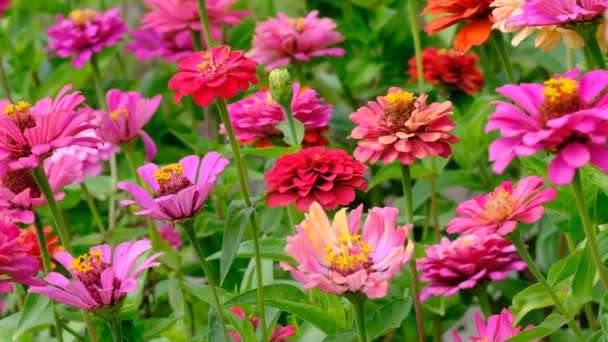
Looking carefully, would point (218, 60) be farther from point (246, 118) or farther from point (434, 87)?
point (434, 87)

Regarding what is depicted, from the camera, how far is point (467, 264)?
97 cm

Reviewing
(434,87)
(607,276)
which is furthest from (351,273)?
(434,87)

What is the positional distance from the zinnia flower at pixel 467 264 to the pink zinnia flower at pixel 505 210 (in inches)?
7.9

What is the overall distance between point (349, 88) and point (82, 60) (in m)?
0.37

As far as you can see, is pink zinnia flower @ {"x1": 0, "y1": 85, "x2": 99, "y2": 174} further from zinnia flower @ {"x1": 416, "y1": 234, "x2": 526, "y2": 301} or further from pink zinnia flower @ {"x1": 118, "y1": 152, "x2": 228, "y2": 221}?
zinnia flower @ {"x1": 416, "y1": 234, "x2": 526, "y2": 301}

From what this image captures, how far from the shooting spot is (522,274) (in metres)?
1.41

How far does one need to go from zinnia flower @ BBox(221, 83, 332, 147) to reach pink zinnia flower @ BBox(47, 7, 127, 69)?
0.37 metres

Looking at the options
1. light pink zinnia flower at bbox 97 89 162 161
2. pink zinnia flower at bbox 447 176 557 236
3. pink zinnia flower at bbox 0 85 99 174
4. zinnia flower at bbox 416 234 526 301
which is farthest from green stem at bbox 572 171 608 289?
light pink zinnia flower at bbox 97 89 162 161

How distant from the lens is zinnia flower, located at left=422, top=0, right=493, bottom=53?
95 centimetres

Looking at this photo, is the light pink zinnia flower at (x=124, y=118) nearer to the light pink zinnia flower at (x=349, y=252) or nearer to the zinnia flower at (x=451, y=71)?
the zinnia flower at (x=451, y=71)

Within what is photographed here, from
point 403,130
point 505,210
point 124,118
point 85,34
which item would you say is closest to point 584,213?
point 505,210

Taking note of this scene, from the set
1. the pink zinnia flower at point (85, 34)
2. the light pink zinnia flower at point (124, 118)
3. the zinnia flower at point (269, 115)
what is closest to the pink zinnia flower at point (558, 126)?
the zinnia flower at point (269, 115)

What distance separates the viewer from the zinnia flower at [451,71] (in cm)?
132

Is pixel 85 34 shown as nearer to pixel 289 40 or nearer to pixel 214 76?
pixel 289 40
